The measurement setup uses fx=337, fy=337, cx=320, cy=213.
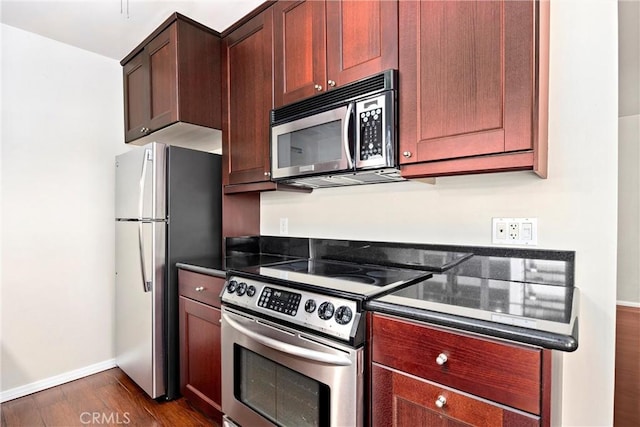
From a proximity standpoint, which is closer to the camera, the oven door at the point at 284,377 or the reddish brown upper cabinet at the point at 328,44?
the oven door at the point at 284,377

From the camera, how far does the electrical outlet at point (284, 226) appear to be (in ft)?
7.73

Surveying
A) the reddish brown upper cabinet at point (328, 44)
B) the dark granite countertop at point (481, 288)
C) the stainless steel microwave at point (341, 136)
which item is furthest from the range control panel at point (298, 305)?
the reddish brown upper cabinet at point (328, 44)

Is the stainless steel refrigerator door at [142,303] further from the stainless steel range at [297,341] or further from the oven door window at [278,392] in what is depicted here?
the oven door window at [278,392]

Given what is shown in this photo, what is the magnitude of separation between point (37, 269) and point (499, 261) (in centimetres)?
287

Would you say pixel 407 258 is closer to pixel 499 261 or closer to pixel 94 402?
pixel 499 261

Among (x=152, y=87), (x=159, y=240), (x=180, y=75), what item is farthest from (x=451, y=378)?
(x=152, y=87)

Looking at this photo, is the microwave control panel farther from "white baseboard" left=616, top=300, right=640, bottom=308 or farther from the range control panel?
"white baseboard" left=616, top=300, right=640, bottom=308

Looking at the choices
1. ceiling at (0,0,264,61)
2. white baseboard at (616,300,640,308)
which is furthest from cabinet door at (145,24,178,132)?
white baseboard at (616,300,640,308)

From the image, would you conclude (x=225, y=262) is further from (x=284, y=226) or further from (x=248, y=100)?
(x=248, y=100)

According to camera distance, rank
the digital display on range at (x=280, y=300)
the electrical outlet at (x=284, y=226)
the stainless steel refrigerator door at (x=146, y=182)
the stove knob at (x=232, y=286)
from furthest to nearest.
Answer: the electrical outlet at (x=284, y=226), the stainless steel refrigerator door at (x=146, y=182), the stove knob at (x=232, y=286), the digital display on range at (x=280, y=300)

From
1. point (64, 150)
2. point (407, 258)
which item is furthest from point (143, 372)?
point (407, 258)

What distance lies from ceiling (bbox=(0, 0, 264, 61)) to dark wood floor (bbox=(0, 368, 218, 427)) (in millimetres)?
2443

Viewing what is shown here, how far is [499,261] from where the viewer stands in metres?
1.44

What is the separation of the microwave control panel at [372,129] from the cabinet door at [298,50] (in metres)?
0.32
